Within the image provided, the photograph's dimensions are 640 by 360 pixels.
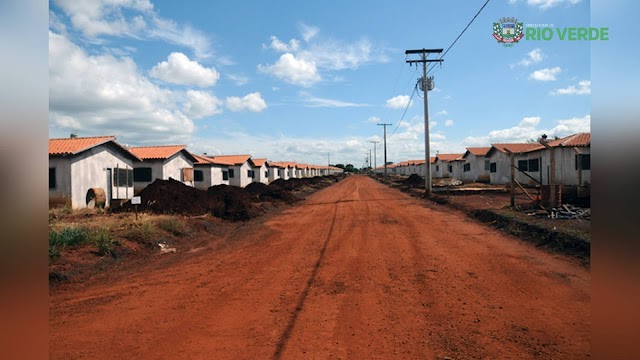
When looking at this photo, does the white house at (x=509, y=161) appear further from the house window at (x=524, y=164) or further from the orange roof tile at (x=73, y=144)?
the orange roof tile at (x=73, y=144)

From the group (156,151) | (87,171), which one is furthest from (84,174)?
(156,151)

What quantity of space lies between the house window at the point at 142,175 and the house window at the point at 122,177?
9.37 feet

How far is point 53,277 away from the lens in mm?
7141

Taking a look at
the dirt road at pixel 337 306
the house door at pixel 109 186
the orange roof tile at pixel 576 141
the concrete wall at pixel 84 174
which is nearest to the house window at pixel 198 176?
the concrete wall at pixel 84 174

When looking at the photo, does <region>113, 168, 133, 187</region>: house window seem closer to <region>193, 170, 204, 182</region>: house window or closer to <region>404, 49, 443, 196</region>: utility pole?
<region>193, 170, 204, 182</region>: house window

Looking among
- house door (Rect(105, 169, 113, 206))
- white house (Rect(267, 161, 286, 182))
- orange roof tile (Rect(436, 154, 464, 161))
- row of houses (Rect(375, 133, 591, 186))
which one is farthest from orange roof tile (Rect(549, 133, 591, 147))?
white house (Rect(267, 161, 286, 182))

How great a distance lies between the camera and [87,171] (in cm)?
1786

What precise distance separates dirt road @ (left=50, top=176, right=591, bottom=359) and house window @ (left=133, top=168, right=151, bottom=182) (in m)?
17.8

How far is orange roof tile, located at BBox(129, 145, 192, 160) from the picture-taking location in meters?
25.2

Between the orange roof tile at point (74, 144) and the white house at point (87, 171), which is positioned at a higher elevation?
the orange roof tile at point (74, 144)

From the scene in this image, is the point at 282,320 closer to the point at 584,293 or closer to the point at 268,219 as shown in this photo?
the point at 584,293

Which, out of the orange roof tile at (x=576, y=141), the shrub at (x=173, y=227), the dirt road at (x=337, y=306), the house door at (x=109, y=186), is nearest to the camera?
the dirt road at (x=337, y=306)

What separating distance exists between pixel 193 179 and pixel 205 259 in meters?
23.0

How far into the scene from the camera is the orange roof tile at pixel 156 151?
2517cm
